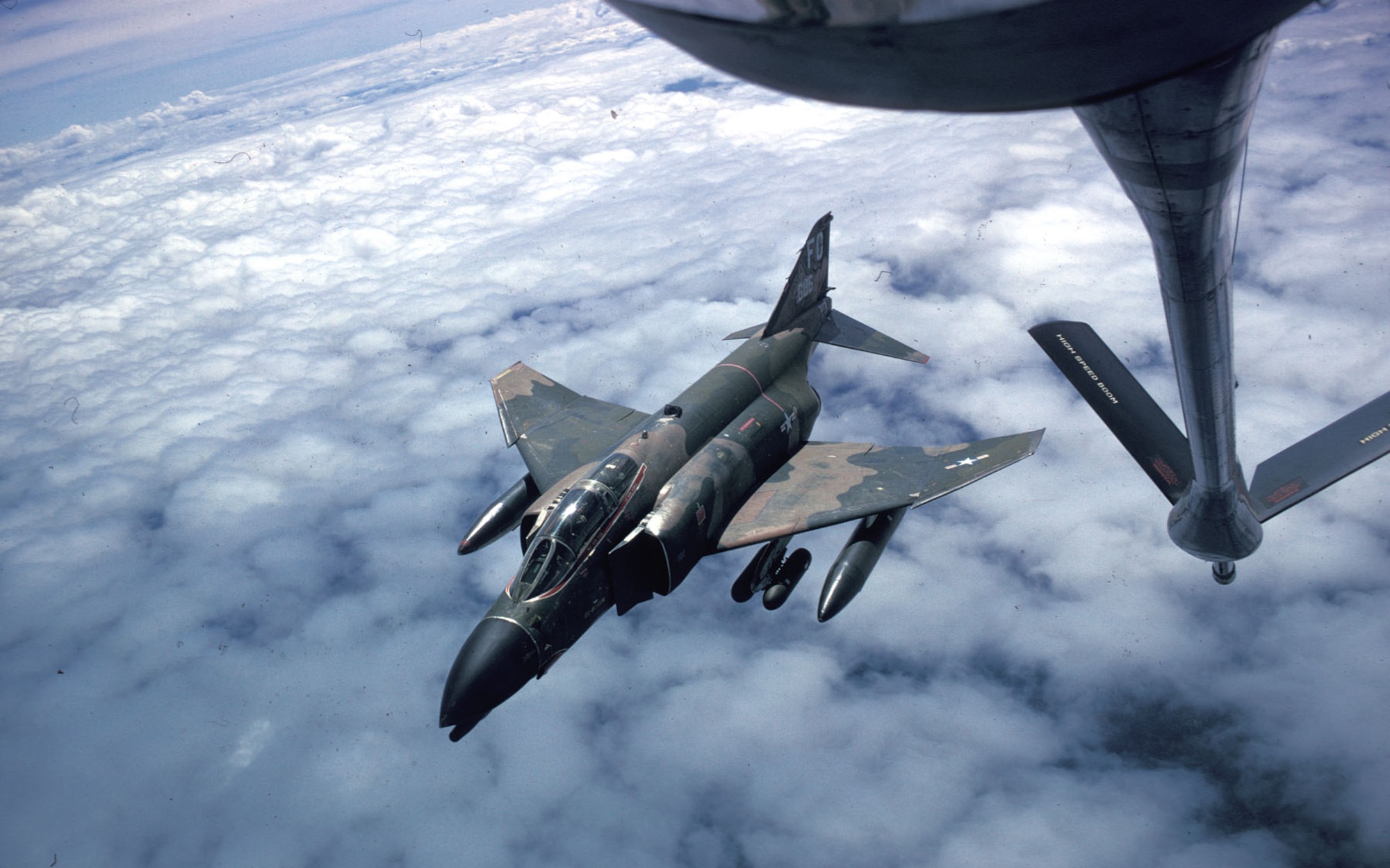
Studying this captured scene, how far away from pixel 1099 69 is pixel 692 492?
1679cm

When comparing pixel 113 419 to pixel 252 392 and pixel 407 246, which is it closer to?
pixel 252 392

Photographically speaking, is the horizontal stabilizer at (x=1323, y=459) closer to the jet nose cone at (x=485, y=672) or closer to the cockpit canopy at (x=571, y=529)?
the cockpit canopy at (x=571, y=529)

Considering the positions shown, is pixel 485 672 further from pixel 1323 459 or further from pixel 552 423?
pixel 1323 459

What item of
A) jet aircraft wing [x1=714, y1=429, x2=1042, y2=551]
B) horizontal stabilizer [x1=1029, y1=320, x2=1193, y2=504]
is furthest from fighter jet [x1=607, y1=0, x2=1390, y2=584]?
jet aircraft wing [x1=714, y1=429, x2=1042, y2=551]

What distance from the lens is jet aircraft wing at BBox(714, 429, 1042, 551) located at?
19500mm

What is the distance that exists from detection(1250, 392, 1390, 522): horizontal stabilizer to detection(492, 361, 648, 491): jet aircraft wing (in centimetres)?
1760

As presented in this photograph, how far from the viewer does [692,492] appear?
61.5 feet

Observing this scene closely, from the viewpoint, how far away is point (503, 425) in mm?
25562

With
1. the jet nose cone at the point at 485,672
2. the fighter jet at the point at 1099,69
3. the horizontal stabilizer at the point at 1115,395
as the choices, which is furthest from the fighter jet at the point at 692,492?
the fighter jet at the point at 1099,69

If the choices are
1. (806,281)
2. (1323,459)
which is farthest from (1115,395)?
(806,281)

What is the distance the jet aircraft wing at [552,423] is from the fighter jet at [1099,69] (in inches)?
726

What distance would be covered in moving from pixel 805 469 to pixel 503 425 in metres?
12.0

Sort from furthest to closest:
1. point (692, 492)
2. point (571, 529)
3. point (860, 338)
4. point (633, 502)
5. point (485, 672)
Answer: point (860, 338) → point (692, 492) → point (633, 502) → point (571, 529) → point (485, 672)

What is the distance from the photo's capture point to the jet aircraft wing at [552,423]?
75.7ft
